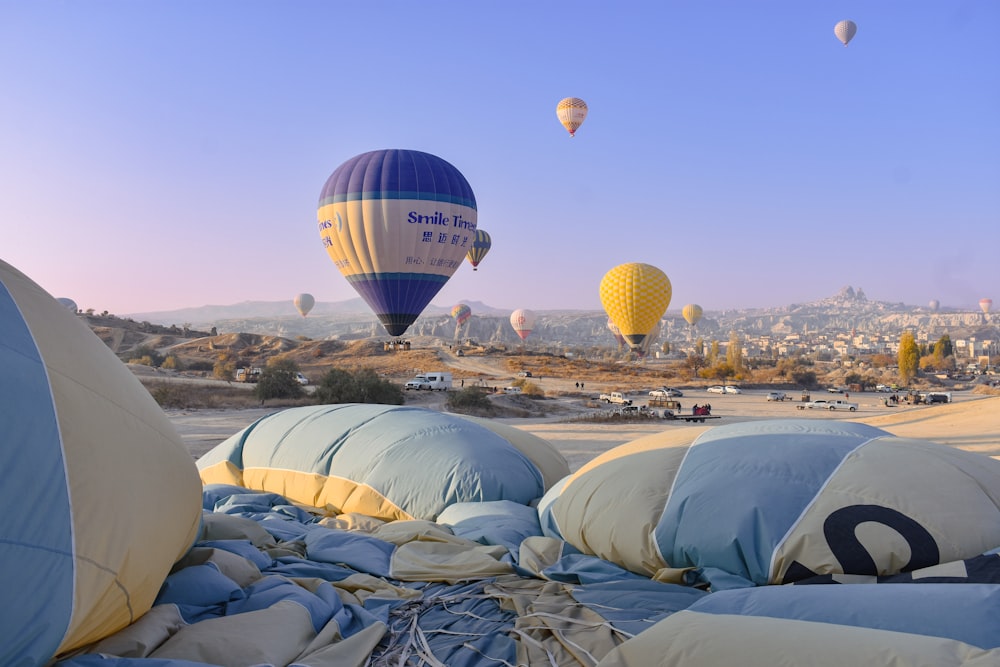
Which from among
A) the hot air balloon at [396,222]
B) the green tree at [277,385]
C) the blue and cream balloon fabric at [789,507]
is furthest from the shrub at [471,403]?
the blue and cream balloon fabric at [789,507]

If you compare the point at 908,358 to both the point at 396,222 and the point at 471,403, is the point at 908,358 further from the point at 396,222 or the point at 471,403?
the point at 396,222

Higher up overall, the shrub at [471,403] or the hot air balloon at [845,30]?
the hot air balloon at [845,30]

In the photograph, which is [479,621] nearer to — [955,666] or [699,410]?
[955,666]

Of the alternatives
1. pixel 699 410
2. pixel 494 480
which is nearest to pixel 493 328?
pixel 699 410

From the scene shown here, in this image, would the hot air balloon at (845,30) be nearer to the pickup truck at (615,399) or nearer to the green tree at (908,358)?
the green tree at (908,358)

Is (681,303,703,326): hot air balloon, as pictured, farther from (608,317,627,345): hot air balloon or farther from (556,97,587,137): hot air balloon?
(556,97,587,137): hot air balloon

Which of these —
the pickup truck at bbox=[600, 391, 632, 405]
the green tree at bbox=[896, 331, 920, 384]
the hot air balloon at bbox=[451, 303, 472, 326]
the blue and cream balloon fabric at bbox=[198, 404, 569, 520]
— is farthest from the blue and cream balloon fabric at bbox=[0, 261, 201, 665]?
the hot air balloon at bbox=[451, 303, 472, 326]
